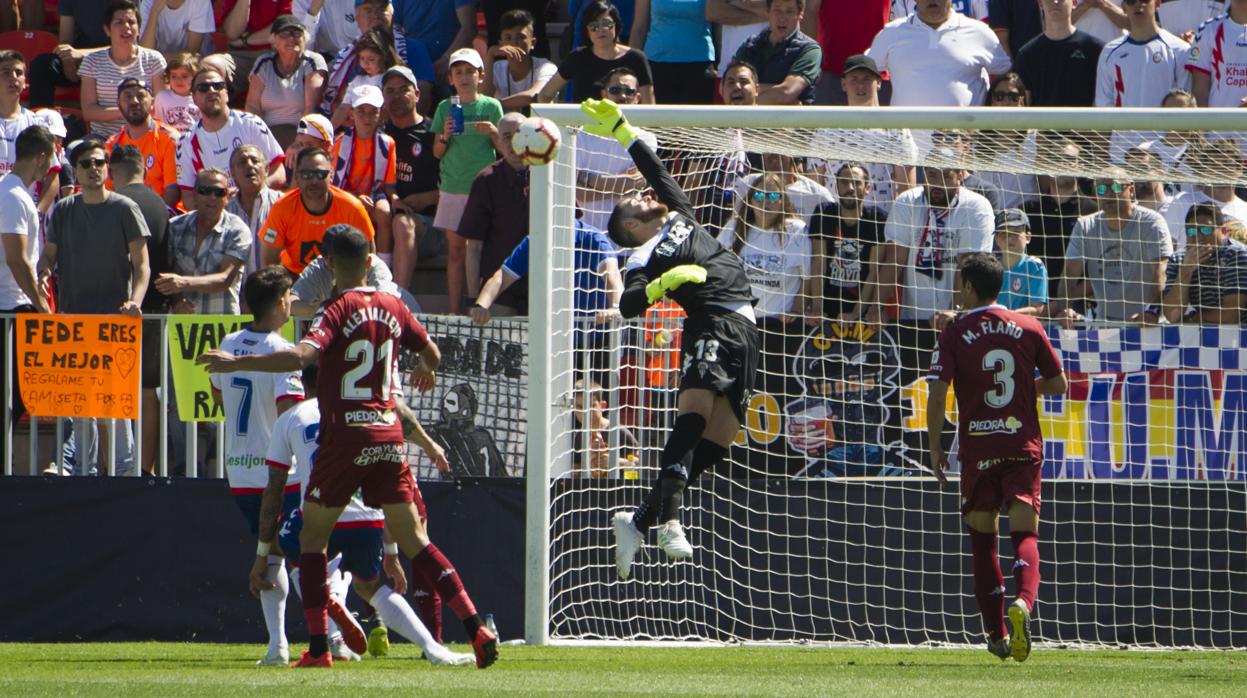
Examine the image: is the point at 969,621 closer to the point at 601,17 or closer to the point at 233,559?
the point at 233,559

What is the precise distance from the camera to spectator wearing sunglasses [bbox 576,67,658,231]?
10.6m

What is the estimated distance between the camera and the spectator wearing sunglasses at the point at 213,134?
A: 484 inches

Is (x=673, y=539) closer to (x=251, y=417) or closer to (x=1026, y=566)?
(x=1026, y=566)

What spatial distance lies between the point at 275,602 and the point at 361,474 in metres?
1.15

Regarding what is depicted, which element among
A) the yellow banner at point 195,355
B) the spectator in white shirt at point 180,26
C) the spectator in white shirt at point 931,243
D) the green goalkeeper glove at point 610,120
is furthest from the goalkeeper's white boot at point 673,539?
the spectator in white shirt at point 180,26

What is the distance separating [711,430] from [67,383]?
435cm

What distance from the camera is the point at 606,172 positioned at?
35.9 ft

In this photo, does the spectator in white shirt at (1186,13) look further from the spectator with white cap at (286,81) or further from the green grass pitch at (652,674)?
the spectator with white cap at (286,81)

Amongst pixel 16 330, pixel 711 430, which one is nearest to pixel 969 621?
pixel 711 430

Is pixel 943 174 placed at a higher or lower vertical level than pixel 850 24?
lower

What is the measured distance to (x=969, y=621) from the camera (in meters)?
9.91

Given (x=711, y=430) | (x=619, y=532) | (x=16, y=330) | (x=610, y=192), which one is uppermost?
(x=610, y=192)

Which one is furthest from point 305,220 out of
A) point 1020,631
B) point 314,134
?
point 1020,631

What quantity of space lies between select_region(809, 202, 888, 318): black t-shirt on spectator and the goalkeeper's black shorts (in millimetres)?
1982
